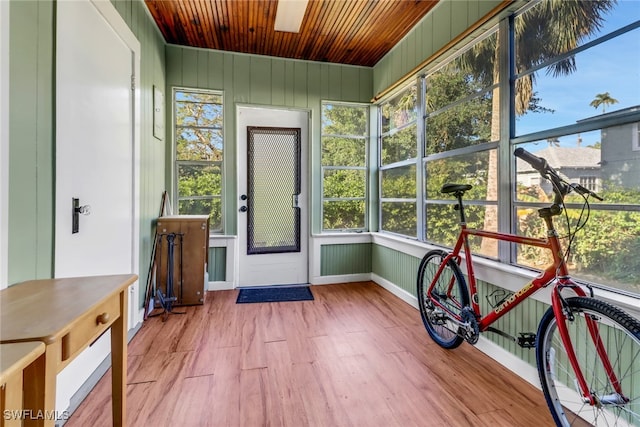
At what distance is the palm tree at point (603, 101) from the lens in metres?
1.38

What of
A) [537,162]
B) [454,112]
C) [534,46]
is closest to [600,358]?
[537,162]

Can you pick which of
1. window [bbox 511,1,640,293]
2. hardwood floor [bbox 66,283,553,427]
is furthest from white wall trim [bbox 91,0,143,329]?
window [bbox 511,1,640,293]

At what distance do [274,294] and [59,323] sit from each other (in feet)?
8.35

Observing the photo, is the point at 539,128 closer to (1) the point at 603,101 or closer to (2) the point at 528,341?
(1) the point at 603,101

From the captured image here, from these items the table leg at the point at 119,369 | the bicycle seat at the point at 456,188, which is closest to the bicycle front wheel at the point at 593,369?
the bicycle seat at the point at 456,188

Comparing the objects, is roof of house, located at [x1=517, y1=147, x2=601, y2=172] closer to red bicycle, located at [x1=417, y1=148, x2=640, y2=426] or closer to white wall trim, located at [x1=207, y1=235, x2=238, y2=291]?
red bicycle, located at [x1=417, y1=148, x2=640, y2=426]

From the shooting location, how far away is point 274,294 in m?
3.24

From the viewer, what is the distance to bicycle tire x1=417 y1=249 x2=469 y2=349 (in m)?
1.97

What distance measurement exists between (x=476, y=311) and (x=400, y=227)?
1.51 meters

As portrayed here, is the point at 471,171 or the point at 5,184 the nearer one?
the point at 5,184

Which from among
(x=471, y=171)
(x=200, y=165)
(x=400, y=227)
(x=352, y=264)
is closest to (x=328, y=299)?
(x=352, y=264)

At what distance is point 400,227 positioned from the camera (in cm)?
324

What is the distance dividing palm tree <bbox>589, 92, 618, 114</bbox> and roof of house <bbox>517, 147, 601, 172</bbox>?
202 mm

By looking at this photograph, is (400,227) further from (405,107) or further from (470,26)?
(470,26)
